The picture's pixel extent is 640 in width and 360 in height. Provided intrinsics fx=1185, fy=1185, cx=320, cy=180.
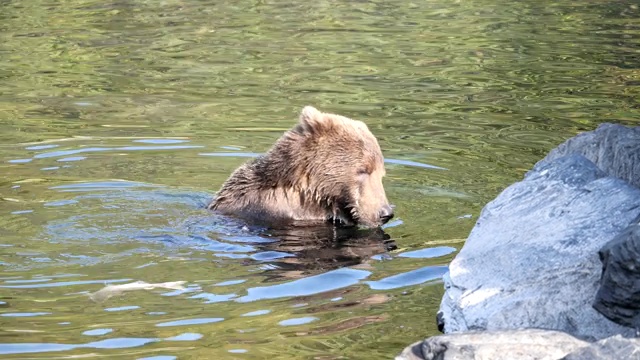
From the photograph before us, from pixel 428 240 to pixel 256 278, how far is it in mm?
1652

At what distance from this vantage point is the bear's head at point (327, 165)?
10000mm

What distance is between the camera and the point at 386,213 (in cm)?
971

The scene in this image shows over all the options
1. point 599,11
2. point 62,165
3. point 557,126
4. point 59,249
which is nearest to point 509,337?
point 59,249

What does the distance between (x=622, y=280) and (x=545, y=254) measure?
99 centimetres

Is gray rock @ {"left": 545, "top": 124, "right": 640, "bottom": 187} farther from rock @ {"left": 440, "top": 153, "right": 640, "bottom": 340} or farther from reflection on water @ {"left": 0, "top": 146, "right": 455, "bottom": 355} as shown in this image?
reflection on water @ {"left": 0, "top": 146, "right": 455, "bottom": 355}

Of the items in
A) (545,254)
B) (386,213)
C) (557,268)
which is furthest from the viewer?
(386,213)

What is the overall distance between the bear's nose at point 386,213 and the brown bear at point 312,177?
0.12m

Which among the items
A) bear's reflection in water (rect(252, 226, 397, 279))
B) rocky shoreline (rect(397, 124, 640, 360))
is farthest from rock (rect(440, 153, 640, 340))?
bear's reflection in water (rect(252, 226, 397, 279))

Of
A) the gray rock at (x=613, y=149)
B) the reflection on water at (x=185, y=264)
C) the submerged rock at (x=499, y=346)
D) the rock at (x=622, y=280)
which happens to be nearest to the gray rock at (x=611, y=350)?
the submerged rock at (x=499, y=346)

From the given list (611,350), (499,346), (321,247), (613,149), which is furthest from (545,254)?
(321,247)

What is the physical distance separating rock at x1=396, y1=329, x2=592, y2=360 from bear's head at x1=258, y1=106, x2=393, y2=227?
4.00m

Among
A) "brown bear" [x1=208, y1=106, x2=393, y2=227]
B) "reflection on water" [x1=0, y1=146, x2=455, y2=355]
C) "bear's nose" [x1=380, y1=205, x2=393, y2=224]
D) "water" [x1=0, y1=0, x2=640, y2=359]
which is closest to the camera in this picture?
"reflection on water" [x1=0, y1=146, x2=455, y2=355]

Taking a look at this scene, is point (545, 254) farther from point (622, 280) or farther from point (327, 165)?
point (327, 165)

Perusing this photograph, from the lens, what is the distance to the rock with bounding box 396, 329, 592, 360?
227 inches
